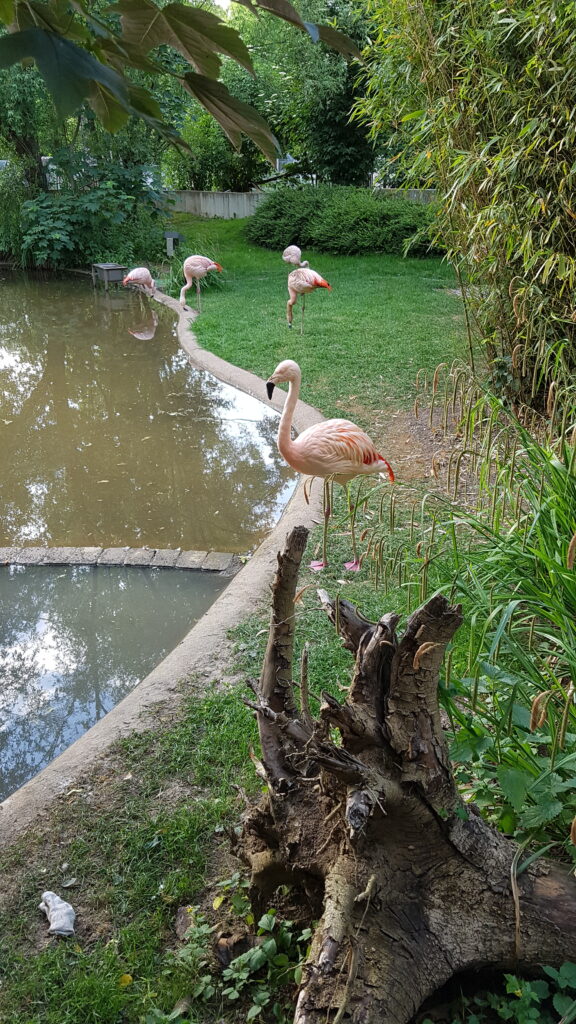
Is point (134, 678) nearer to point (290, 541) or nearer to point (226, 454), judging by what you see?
point (290, 541)

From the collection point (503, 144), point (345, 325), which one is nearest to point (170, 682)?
point (503, 144)

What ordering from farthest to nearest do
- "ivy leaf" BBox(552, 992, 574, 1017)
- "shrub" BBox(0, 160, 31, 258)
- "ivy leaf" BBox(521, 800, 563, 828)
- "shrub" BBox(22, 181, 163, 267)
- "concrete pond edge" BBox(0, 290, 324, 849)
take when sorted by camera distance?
"shrub" BBox(0, 160, 31, 258) < "shrub" BBox(22, 181, 163, 267) < "concrete pond edge" BBox(0, 290, 324, 849) < "ivy leaf" BBox(521, 800, 563, 828) < "ivy leaf" BBox(552, 992, 574, 1017)

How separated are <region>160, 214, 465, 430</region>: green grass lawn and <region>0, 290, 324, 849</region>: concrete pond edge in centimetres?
235

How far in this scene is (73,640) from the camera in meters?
3.83

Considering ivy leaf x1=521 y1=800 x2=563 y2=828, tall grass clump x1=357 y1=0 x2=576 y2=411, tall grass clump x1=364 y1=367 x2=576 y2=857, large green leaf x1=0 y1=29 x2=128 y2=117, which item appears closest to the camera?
large green leaf x1=0 y1=29 x2=128 y2=117

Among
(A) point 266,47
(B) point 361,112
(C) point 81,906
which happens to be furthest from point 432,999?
(A) point 266,47

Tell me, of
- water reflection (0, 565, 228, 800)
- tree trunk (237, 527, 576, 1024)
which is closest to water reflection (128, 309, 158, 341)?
water reflection (0, 565, 228, 800)

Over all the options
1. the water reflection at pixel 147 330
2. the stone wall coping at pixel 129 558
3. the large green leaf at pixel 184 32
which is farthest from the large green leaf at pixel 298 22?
the water reflection at pixel 147 330

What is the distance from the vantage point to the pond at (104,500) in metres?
3.55

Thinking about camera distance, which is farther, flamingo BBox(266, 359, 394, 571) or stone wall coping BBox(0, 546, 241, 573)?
stone wall coping BBox(0, 546, 241, 573)

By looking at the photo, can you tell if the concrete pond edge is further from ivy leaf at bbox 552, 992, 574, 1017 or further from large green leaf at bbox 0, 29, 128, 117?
large green leaf at bbox 0, 29, 128, 117

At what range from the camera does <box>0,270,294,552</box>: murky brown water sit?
512cm

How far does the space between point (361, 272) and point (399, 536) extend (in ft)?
32.7

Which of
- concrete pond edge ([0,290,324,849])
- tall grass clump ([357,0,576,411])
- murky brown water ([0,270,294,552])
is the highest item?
tall grass clump ([357,0,576,411])
